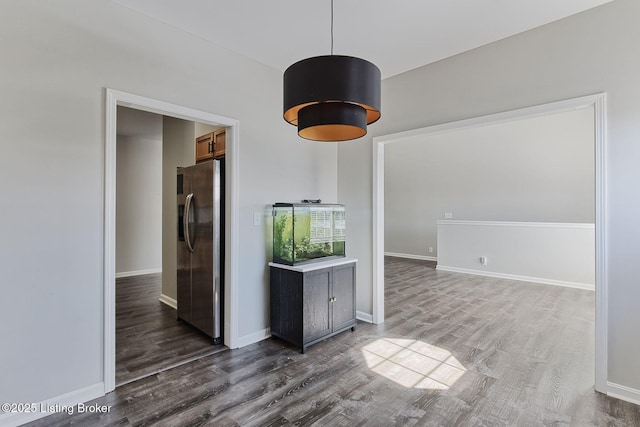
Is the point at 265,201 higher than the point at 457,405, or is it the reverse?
the point at 265,201

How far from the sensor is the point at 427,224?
8344mm

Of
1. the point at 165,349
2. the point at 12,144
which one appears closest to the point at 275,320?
the point at 165,349

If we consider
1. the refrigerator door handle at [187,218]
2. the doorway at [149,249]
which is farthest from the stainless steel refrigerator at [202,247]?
the doorway at [149,249]

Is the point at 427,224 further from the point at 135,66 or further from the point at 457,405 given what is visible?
the point at 135,66

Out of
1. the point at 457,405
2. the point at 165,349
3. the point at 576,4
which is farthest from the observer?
the point at 165,349

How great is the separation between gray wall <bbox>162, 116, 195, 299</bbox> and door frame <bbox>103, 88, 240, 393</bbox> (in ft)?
4.36

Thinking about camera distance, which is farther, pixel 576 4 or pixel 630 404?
pixel 576 4

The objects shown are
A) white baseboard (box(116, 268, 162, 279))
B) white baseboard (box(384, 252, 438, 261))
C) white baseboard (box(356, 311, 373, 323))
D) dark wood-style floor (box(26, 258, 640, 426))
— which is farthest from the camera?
white baseboard (box(384, 252, 438, 261))

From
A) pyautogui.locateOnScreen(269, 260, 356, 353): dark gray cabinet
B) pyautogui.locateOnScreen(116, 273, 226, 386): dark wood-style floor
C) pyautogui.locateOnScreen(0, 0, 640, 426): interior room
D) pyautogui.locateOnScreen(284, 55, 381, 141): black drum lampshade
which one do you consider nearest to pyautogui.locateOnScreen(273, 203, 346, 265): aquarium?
pyautogui.locateOnScreen(0, 0, 640, 426): interior room

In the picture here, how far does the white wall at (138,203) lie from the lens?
631 cm

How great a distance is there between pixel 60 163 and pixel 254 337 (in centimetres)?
223

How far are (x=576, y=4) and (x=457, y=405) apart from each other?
303 cm

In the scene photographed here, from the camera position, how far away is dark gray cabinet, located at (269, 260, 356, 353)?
2938 millimetres

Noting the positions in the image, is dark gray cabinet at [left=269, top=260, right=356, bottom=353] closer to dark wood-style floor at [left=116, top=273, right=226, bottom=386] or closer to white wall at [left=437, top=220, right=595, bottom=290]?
dark wood-style floor at [left=116, top=273, right=226, bottom=386]
